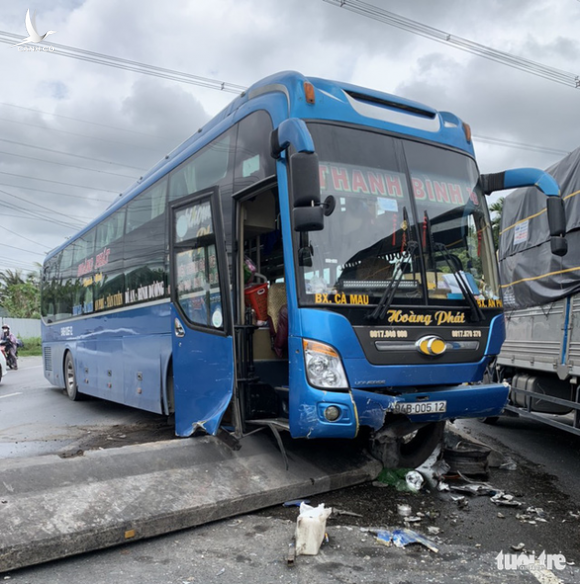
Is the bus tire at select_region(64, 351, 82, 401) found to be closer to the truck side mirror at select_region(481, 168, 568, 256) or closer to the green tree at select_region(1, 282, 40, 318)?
the truck side mirror at select_region(481, 168, 568, 256)

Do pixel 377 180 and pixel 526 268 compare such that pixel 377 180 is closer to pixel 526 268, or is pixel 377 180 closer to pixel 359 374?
pixel 359 374

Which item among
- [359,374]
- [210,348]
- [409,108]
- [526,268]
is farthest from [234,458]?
[526,268]

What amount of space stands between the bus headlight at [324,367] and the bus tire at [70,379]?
8.78 metres

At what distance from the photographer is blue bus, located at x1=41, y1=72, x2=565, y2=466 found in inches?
A: 184

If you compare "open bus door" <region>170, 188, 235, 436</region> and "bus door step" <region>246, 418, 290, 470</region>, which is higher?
"open bus door" <region>170, 188, 235, 436</region>

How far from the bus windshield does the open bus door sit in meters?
1.12

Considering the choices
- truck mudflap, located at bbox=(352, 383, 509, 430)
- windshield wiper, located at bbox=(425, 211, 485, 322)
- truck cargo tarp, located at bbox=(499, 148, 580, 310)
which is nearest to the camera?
truck mudflap, located at bbox=(352, 383, 509, 430)

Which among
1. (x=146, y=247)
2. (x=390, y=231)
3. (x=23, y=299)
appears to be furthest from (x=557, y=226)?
(x=23, y=299)

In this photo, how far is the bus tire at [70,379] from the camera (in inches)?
478

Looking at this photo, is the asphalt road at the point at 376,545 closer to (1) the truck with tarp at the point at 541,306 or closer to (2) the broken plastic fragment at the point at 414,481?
(2) the broken plastic fragment at the point at 414,481

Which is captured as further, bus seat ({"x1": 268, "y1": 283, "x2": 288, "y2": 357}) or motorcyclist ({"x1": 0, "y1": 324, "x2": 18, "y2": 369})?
motorcyclist ({"x1": 0, "y1": 324, "x2": 18, "y2": 369})

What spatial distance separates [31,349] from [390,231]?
36753mm

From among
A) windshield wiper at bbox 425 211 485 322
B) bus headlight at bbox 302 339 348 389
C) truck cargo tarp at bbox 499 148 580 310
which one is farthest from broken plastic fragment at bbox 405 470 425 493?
truck cargo tarp at bbox 499 148 580 310

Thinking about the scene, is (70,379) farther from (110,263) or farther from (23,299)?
(23,299)
